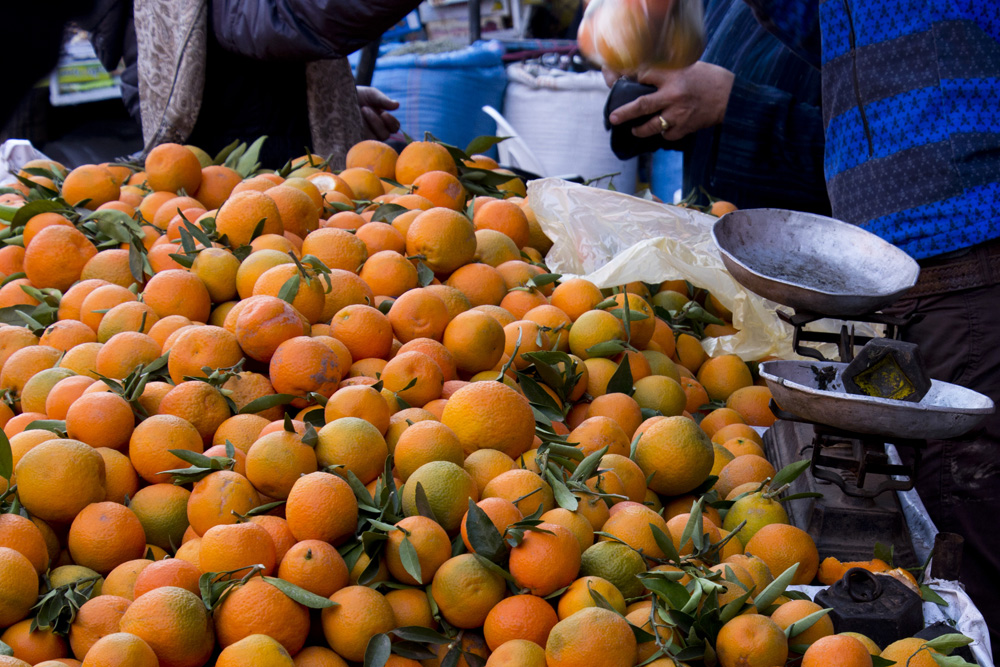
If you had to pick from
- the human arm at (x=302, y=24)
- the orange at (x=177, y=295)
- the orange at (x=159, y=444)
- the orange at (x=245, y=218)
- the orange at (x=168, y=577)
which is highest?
the human arm at (x=302, y=24)

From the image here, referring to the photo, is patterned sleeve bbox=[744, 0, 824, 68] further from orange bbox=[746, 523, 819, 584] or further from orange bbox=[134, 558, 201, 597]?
orange bbox=[134, 558, 201, 597]

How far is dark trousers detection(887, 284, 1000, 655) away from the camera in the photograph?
5.41 feet

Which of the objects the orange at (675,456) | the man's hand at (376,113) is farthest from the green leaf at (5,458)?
the man's hand at (376,113)

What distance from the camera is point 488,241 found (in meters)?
1.88

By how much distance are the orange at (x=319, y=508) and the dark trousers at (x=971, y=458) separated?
1.30 metres

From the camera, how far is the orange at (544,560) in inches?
39.1

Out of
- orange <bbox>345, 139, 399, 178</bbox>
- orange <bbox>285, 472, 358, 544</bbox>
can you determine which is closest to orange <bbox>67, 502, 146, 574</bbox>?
orange <bbox>285, 472, 358, 544</bbox>

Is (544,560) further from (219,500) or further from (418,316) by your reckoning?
(418,316)

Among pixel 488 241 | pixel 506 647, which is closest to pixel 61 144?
pixel 488 241

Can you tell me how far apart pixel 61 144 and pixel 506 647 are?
4.26 m

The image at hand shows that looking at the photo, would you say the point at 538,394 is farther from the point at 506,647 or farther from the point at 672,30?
the point at 672,30

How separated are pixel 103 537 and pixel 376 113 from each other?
2.68m

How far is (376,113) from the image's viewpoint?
342 cm

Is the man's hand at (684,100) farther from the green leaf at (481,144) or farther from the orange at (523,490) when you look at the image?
the orange at (523,490)
